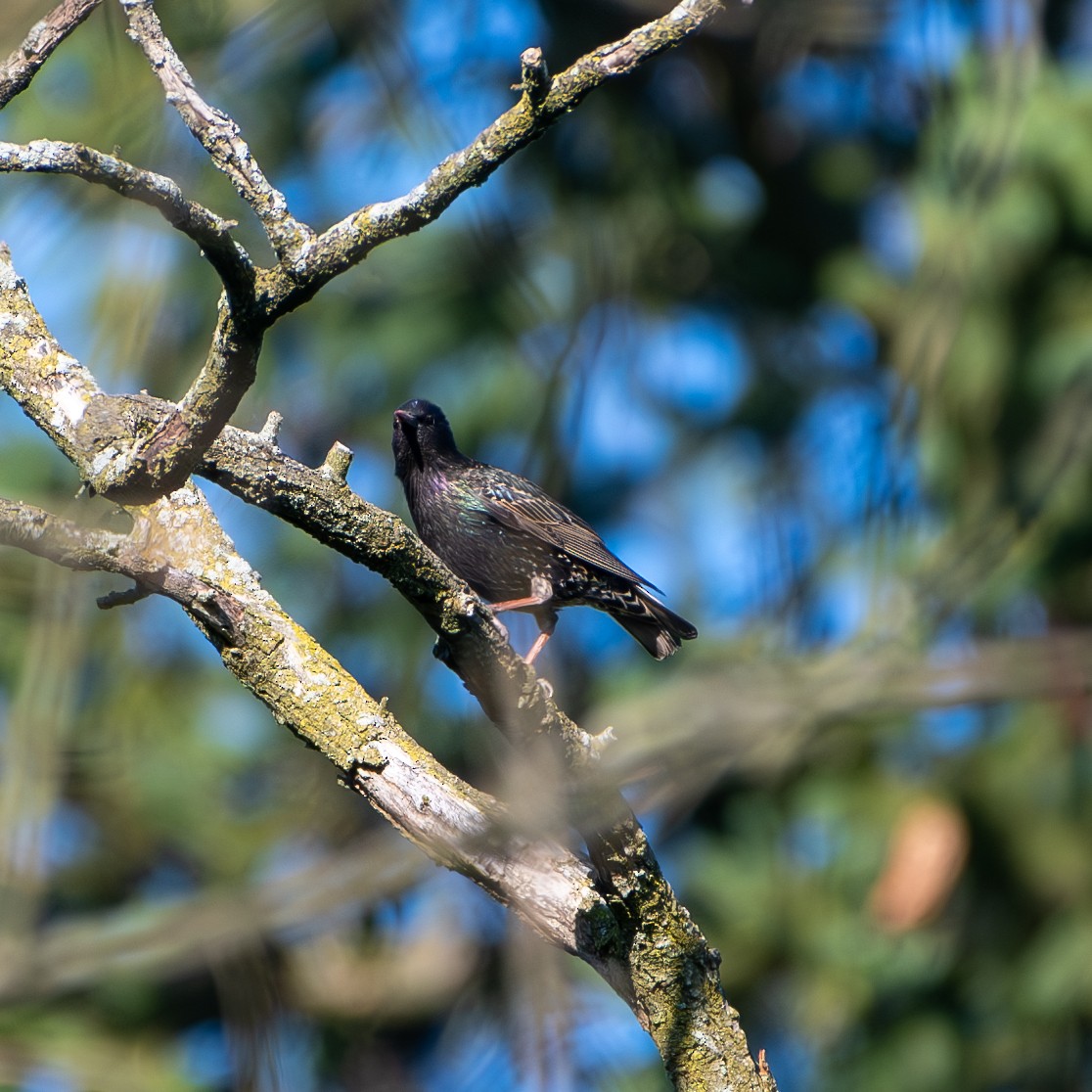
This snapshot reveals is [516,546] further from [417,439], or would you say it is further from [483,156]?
[483,156]

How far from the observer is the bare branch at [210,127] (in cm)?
260

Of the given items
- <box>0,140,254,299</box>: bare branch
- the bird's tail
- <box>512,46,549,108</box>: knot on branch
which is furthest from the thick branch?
the bird's tail

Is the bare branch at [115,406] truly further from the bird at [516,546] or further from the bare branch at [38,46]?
the bird at [516,546]

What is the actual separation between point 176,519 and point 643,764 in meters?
1.45

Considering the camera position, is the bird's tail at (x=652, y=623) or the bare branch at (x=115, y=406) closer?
the bare branch at (x=115, y=406)

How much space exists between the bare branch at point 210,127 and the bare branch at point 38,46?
86 centimetres

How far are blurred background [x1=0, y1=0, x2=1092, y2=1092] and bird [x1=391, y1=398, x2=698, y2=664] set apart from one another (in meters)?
0.46

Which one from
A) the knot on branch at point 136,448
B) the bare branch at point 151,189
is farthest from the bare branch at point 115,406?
the bare branch at point 151,189

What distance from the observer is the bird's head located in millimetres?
5988

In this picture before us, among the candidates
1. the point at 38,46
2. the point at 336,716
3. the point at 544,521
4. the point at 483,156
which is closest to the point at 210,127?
the point at 483,156

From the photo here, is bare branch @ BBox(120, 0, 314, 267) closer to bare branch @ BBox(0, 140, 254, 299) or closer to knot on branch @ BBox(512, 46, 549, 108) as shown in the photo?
bare branch @ BBox(0, 140, 254, 299)

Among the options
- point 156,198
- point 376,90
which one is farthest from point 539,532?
point 156,198

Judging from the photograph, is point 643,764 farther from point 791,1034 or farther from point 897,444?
point 791,1034

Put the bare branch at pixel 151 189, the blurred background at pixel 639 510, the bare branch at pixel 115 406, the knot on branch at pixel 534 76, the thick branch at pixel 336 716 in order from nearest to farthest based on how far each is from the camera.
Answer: the bare branch at pixel 151 189, the knot on branch at pixel 534 76, the bare branch at pixel 115 406, the thick branch at pixel 336 716, the blurred background at pixel 639 510
